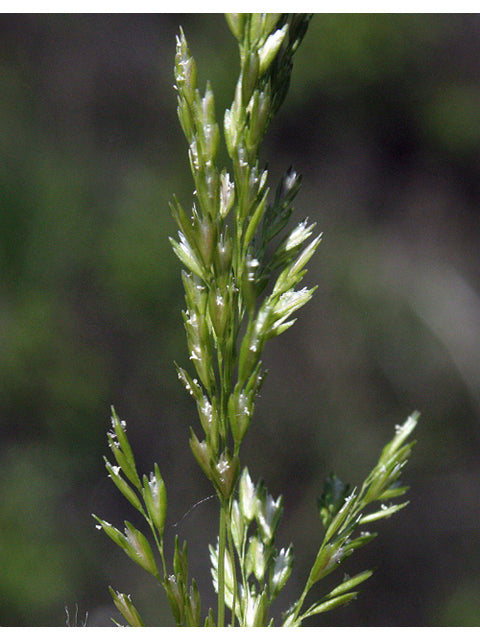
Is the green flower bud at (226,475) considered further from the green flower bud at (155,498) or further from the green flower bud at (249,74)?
the green flower bud at (249,74)

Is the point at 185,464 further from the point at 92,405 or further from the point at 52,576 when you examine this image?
the point at 52,576

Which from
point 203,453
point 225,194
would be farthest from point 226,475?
point 225,194

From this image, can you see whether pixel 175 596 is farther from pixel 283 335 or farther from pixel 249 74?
A: pixel 283 335

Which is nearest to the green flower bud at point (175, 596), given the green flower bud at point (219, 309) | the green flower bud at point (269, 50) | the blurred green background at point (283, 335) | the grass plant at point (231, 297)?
the grass plant at point (231, 297)

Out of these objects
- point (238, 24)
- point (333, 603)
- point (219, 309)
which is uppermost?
point (238, 24)

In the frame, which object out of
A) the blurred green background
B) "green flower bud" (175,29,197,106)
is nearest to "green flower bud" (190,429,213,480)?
"green flower bud" (175,29,197,106)

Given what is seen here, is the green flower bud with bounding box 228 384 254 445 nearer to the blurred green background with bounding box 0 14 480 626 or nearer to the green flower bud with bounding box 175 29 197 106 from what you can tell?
the green flower bud with bounding box 175 29 197 106

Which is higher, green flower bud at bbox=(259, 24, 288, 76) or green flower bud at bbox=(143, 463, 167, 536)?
green flower bud at bbox=(259, 24, 288, 76)

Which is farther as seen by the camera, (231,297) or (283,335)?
(283,335)
